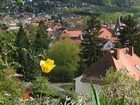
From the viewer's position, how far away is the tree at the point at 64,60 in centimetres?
5136

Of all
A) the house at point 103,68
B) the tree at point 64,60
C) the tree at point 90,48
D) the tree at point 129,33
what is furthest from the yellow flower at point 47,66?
the tree at point 129,33

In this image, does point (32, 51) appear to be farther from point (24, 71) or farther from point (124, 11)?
point (124, 11)

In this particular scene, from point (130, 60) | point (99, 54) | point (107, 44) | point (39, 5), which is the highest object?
point (130, 60)

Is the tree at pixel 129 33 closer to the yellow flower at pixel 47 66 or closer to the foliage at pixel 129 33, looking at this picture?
the foliage at pixel 129 33

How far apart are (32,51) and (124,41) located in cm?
4859

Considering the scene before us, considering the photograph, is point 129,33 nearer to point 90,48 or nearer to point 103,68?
point 90,48

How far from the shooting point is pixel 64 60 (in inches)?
2122

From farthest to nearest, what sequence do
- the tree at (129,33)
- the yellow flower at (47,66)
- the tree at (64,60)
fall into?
1. the tree at (129,33)
2. the tree at (64,60)
3. the yellow flower at (47,66)

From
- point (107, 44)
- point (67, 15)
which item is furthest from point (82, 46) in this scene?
point (67, 15)

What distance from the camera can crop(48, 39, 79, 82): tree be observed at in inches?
2022

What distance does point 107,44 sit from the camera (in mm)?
66312

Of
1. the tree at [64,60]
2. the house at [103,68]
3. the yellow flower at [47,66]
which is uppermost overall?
the yellow flower at [47,66]

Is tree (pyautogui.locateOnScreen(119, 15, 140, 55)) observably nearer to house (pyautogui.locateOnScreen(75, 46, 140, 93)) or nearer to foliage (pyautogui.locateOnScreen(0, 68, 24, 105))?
house (pyautogui.locateOnScreen(75, 46, 140, 93))

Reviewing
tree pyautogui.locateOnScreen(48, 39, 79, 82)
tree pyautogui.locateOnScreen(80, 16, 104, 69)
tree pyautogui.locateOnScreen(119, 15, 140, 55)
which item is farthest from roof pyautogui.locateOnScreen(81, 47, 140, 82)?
tree pyautogui.locateOnScreen(119, 15, 140, 55)
